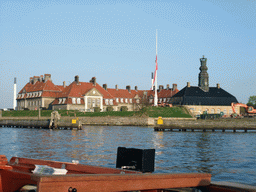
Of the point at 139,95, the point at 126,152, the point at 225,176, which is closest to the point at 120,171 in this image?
the point at 126,152

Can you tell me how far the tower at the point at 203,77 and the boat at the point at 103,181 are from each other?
117 meters

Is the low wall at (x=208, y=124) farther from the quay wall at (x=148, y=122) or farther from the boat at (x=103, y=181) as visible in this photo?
the boat at (x=103, y=181)

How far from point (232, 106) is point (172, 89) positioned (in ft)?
97.2

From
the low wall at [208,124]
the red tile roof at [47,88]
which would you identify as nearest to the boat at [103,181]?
the low wall at [208,124]

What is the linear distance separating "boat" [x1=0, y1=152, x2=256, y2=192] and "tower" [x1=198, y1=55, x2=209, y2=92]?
117m

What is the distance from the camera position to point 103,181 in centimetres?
519

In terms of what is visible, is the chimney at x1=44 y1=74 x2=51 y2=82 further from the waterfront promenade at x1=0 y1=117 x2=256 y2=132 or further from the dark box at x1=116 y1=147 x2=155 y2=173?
the dark box at x1=116 y1=147 x2=155 y2=173

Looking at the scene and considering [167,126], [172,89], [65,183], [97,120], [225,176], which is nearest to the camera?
[65,183]

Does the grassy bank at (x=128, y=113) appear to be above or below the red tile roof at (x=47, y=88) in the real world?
below

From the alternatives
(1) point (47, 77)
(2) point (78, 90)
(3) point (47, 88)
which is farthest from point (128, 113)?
(1) point (47, 77)

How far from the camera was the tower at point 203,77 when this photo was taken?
400 ft

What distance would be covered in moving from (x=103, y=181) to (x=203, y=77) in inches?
4801

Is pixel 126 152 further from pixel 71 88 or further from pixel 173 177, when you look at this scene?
pixel 71 88

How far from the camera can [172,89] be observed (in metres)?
134
